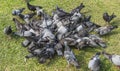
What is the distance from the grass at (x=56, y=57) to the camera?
8.97 meters

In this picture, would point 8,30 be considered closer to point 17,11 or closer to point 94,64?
point 17,11

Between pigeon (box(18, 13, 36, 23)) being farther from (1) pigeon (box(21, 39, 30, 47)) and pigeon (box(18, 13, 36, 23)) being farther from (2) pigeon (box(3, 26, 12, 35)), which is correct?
(1) pigeon (box(21, 39, 30, 47))

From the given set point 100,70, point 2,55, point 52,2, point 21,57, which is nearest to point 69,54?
point 100,70

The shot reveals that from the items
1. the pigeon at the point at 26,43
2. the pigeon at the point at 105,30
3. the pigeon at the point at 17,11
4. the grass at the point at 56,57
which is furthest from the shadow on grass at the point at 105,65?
the pigeon at the point at 17,11

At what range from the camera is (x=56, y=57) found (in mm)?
9266

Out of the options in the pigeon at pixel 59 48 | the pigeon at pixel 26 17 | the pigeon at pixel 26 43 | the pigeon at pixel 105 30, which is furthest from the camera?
the pigeon at pixel 26 17

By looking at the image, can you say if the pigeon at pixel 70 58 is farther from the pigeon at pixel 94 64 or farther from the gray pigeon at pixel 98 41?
the gray pigeon at pixel 98 41

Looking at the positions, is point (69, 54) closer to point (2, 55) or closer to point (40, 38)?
point (40, 38)

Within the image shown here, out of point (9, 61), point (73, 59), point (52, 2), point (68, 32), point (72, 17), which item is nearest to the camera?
point (73, 59)

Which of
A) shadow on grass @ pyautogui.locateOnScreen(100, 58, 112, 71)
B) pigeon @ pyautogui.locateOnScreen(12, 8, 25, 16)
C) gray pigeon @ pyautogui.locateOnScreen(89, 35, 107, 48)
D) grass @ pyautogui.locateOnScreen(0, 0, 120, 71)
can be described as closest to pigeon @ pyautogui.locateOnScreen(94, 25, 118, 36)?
grass @ pyautogui.locateOnScreen(0, 0, 120, 71)

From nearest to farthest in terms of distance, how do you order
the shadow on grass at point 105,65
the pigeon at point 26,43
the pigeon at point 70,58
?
the pigeon at point 70,58, the shadow on grass at point 105,65, the pigeon at point 26,43

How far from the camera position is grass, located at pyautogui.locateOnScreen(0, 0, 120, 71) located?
897cm

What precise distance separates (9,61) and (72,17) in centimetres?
289

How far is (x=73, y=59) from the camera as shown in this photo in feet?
28.2
